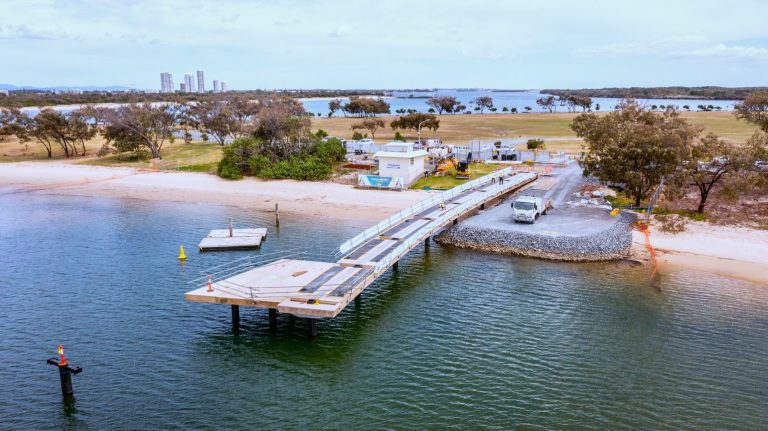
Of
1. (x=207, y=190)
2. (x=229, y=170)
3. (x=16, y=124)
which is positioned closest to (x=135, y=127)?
(x=229, y=170)

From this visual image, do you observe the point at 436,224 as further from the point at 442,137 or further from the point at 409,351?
the point at 442,137

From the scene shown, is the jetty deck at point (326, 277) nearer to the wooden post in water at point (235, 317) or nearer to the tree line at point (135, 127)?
the wooden post in water at point (235, 317)

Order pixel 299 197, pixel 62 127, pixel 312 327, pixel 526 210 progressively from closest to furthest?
pixel 312 327 < pixel 526 210 < pixel 299 197 < pixel 62 127

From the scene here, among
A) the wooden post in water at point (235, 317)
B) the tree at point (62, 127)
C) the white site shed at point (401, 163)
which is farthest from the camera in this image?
the tree at point (62, 127)

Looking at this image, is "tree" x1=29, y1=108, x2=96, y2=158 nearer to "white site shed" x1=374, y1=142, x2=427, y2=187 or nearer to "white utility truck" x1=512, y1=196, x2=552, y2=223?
"white site shed" x1=374, y1=142, x2=427, y2=187

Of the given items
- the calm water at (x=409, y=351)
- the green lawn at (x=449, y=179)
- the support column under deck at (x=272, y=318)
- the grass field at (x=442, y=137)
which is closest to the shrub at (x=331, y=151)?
the green lawn at (x=449, y=179)

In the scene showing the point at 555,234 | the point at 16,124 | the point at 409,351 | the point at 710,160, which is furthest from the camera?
the point at 16,124

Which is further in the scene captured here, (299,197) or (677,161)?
(299,197)

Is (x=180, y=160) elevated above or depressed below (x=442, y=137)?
below

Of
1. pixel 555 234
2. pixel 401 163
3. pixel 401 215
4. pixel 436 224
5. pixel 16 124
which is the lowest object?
pixel 555 234
